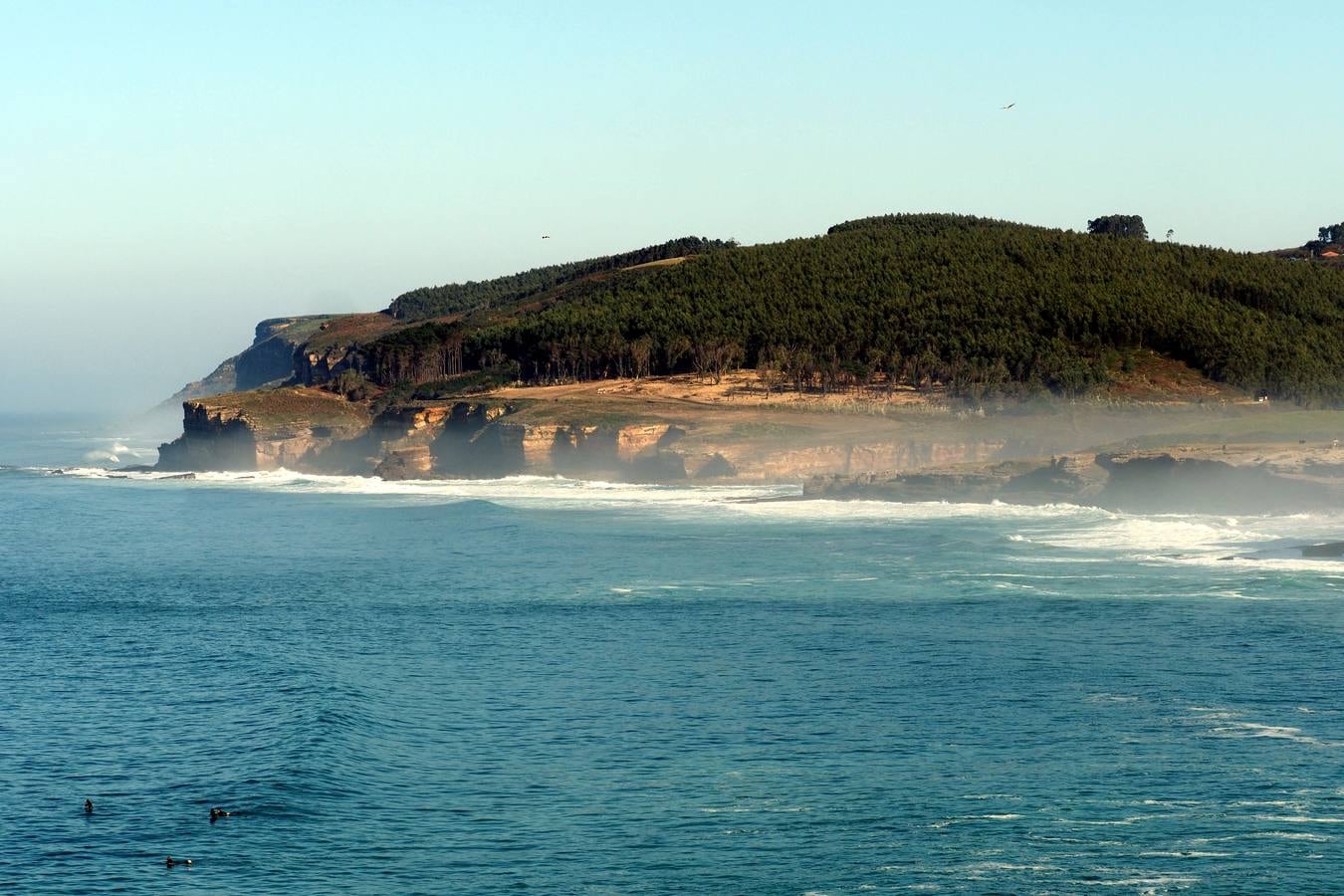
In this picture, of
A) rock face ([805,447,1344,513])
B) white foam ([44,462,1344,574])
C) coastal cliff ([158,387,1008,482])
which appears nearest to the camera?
white foam ([44,462,1344,574])

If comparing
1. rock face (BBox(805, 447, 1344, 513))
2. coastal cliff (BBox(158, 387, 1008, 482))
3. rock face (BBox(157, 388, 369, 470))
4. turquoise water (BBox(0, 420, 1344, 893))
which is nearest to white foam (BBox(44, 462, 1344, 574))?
turquoise water (BBox(0, 420, 1344, 893))

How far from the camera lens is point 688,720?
5078cm

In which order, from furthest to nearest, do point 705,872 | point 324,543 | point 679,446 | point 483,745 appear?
point 679,446 → point 324,543 → point 483,745 → point 705,872

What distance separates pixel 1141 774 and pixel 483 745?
1937cm

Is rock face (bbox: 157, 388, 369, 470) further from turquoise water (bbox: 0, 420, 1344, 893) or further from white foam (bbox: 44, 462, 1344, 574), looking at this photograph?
turquoise water (bbox: 0, 420, 1344, 893)

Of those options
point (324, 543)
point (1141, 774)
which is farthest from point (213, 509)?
point (1141, 774)

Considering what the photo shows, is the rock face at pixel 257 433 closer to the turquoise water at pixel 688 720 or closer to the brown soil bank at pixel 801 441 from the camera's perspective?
the brown soil bank at pixel 801 441

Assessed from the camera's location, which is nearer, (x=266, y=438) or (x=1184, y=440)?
(x=1184, y=440)

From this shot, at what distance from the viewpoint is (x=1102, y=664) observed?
5800cm

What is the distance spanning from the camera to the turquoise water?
37.8 metres

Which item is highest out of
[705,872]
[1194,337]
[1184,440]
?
[1194,337]

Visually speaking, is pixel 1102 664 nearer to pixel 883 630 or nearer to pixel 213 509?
pixel 883 630

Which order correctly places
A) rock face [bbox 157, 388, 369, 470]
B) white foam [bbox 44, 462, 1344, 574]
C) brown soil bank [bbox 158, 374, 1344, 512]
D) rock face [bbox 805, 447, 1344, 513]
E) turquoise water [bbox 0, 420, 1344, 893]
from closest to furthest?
turquoise water [bbox 0, 420, 1344, 893] < white foam [bbox 44, 462, 1344, 574] < rock face [bbox 805, 447, 1344, 513] < brown soil bank [bbox 158, 374, 1344, 512] < rock face [bbox 157, 388, 369, 470]

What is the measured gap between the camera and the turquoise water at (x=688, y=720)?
37.8 m
